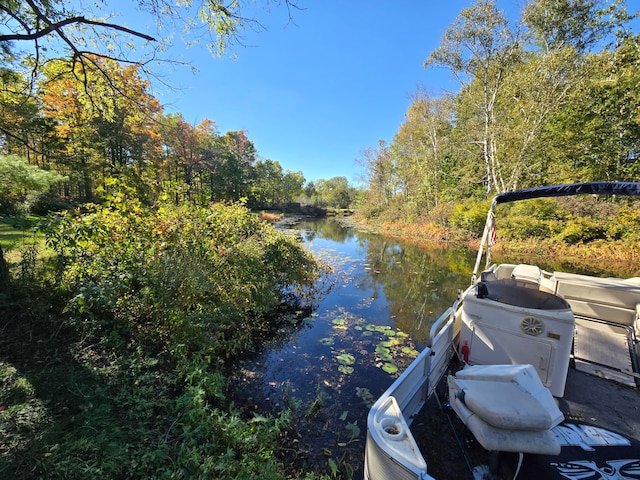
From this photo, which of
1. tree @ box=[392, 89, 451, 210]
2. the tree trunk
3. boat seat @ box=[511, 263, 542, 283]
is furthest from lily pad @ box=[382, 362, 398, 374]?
tree @ box=[392, 89, 451, 210]

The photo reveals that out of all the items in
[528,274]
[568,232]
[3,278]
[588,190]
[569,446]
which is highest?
[588,190]

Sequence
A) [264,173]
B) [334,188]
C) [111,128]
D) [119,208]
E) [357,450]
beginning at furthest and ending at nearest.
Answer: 1. [334,188]
2. [264,173]
3. [111,128]
4. [119,208]
5. [357,450]

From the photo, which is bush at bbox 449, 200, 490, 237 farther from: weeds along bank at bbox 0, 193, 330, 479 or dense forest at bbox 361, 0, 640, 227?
weeds along bank at bbox 0, 193, 330, 479

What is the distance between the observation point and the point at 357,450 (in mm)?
2461

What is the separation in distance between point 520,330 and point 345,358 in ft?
7.75

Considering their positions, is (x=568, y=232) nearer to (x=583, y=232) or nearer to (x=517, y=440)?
(x=583, y=232)

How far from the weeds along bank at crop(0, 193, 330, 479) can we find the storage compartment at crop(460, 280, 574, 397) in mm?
2331

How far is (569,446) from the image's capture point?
2066 mm

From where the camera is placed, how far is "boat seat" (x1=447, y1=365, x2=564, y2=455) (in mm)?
1472

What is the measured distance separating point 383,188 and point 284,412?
26.0 m

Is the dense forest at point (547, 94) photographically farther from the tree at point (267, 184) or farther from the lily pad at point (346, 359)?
the tree at point (267, 184)

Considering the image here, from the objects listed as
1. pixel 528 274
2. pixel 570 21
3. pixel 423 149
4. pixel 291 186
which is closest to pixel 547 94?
pixel 570 21

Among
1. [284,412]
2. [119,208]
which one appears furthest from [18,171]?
[284,412]

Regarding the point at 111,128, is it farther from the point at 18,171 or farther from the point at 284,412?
the point at 284,412
